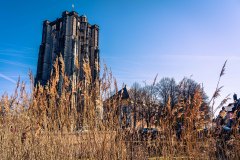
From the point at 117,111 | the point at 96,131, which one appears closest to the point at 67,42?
the point at 117,111

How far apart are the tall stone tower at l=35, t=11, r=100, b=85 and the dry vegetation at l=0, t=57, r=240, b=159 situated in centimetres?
3145

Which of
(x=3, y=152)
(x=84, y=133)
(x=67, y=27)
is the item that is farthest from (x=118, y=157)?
(x=67, y=27)

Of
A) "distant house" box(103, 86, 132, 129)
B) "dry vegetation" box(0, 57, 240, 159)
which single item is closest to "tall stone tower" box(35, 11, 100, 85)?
"dry vegetation" box(0, 57, 240, 159)

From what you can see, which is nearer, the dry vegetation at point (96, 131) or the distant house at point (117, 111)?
the dry vegetation at point (96, 131)

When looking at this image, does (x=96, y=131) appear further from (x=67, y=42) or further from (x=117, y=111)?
(x=67, y=42)

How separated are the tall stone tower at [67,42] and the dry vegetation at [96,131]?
3145 cm

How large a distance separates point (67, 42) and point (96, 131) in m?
34.4

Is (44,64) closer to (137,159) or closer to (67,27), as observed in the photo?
(67,27)

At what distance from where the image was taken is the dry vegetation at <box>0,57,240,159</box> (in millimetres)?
2238

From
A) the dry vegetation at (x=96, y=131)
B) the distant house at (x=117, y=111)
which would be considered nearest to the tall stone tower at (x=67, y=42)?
the dry vegetation at (x=96, y=131)

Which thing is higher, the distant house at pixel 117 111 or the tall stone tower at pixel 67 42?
the tall stone tower at pixel 67 42

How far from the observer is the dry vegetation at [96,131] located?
7.34 ft

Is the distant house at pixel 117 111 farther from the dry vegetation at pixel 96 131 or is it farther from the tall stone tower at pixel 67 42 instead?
the tall stone tower at pixel 67 42

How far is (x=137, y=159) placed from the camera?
8.01 feet
